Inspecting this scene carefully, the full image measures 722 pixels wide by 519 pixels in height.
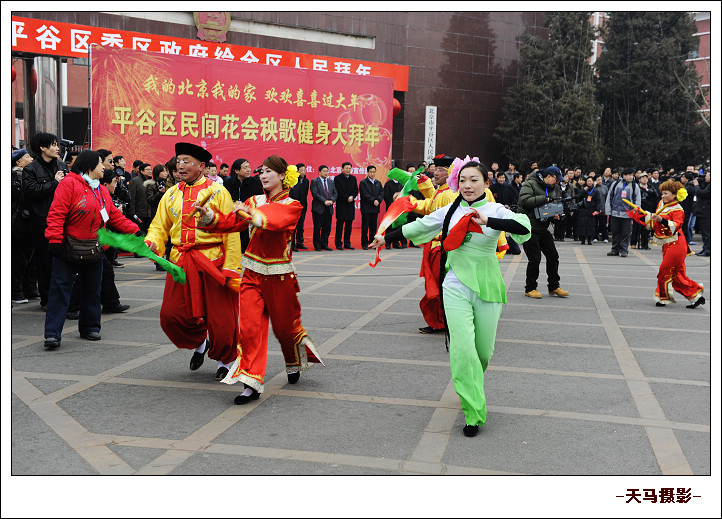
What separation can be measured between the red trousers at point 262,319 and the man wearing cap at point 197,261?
1.24ft

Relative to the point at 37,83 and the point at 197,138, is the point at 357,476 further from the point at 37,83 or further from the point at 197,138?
the point at 37,83

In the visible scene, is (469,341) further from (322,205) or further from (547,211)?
(322,205)

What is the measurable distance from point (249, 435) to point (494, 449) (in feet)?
4.95

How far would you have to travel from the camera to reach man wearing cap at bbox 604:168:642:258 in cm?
1627

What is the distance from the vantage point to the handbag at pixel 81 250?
714cm

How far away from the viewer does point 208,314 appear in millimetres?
5867

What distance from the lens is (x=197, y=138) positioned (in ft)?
51.9

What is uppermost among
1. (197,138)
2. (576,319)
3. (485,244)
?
(197,138)

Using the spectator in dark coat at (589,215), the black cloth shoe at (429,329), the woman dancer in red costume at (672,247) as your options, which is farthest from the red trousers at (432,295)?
the spectator in dark coat at (589,215)

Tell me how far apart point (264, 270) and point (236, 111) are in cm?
1147

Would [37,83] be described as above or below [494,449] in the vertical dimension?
above

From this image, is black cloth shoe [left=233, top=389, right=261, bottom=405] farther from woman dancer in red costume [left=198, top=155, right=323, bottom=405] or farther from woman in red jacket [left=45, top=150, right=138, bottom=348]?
woman in red jacket [left=45, top=150, right=138, bottom=348]

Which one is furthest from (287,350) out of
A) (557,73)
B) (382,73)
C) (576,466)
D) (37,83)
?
(557,73)

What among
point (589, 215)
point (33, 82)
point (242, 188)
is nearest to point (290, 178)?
point (242, 188)
